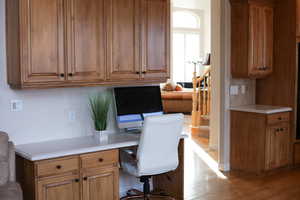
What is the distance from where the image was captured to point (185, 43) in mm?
14422

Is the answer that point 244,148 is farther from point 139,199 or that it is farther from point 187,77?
point 187,77

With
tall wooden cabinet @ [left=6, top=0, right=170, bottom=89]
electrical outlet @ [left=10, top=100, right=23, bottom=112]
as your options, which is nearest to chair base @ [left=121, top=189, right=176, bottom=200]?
tall wooden cabinet @ [left=6, top=0, right=170, bottom=89]

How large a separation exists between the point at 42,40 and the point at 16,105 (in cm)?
66

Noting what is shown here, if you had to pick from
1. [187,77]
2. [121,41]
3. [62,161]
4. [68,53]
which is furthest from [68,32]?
[187,77]

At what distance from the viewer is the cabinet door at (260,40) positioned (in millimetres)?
5543

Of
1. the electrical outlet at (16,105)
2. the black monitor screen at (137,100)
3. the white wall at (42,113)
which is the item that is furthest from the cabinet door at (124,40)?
the electrical outlet at (16,105)

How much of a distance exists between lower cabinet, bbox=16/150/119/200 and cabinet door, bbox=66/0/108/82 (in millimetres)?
738

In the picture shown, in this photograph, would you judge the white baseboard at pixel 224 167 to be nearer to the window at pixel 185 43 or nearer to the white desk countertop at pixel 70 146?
the white desk countertop at pixel 70 146

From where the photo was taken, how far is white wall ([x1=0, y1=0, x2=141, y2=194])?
12.1 feet

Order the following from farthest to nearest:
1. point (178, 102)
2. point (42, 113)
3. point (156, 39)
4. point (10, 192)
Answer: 1. point (178, 102)
2. point (156, 39)
3. point (42, 113)
4. point (10, 192)

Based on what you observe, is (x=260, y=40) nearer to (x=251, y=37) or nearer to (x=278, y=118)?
(x=251, y=37)

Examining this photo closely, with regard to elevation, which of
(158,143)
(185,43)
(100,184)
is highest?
(185,43)

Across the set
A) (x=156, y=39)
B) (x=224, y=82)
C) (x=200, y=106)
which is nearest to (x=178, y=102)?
(x=200, y=106)

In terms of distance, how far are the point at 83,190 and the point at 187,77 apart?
1115 centimetres
